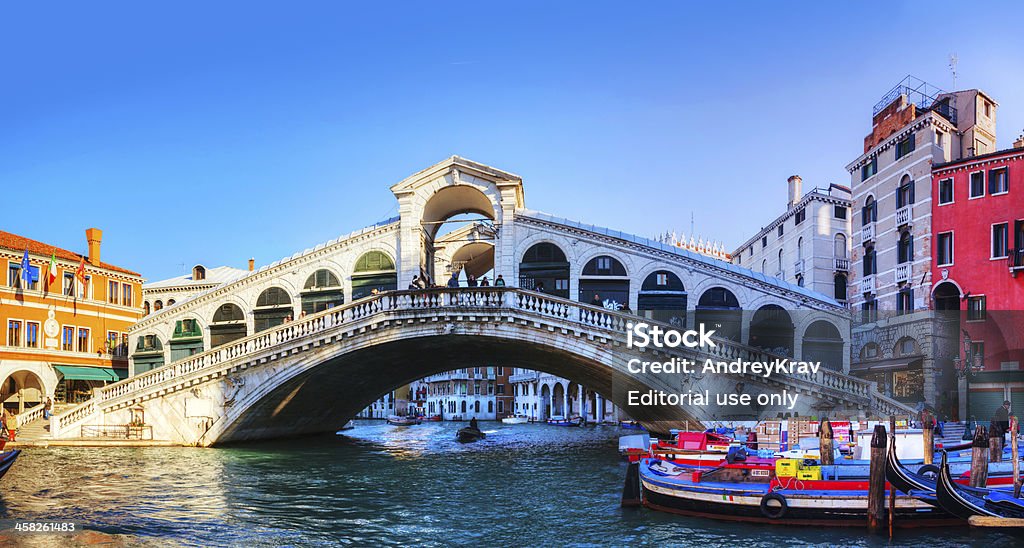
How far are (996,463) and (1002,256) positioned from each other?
45.3ft

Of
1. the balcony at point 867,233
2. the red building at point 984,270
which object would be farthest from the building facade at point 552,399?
the red building at point 984,270

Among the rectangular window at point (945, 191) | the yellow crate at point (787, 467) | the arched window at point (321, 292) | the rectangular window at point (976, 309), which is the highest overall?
the rectangular window at point (945, 191)

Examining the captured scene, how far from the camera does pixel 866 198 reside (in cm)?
3241

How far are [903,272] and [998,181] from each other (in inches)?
169

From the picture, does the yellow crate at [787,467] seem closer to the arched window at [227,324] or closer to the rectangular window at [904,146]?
the rectangular window at [904,146]

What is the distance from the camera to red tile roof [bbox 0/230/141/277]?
3475 cm

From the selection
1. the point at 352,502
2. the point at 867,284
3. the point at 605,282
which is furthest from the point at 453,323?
the point at 867,284

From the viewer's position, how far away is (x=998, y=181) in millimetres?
27156

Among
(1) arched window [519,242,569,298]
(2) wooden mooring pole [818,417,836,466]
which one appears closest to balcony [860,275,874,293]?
(1) arched window [519,242,569,298]

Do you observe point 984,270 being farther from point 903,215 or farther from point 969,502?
point 969,502

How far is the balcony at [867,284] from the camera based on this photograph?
31422 mm

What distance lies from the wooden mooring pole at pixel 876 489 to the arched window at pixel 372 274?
Result: 2108 cm

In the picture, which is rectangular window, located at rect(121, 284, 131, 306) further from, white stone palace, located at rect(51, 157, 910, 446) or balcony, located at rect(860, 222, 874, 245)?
balcony, located at rect(860, 222, 874, 245)

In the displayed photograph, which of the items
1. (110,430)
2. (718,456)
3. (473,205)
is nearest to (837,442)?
(718,456)
